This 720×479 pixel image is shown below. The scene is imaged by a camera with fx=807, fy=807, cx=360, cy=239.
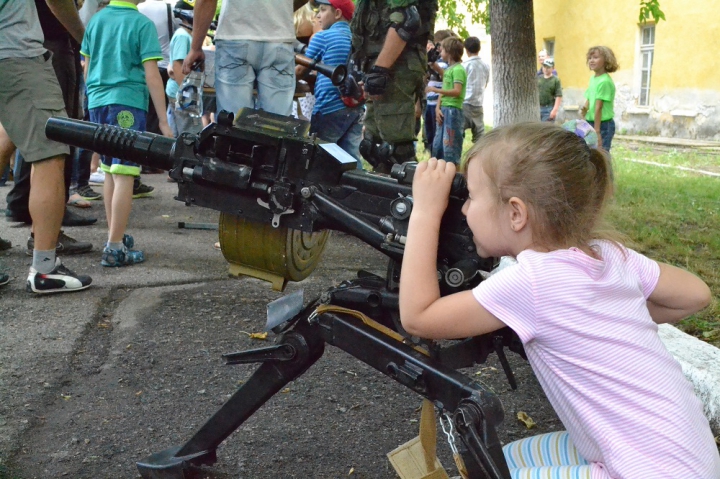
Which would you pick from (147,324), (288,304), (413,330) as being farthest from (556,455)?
(147,324)

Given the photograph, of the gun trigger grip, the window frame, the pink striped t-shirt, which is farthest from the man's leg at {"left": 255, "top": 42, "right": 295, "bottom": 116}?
the window frame

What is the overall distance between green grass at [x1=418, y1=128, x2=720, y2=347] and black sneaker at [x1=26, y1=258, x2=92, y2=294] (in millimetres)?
2758

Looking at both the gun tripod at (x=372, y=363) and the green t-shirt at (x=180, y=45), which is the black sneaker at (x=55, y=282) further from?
the green t-shirt at (x=180, y=45)

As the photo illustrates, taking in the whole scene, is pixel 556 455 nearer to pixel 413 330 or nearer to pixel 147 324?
pixel 413 330

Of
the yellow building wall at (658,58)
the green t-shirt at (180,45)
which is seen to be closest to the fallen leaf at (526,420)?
the green t-shirt at (180,45)

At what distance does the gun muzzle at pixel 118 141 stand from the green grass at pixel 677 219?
128 cm

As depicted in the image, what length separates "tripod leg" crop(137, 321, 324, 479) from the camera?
1992 millimetres

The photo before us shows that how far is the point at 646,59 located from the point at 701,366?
62.0 ft

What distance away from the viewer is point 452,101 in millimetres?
9727

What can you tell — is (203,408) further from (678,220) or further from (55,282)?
(678,220)

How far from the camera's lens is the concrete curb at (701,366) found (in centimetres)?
276

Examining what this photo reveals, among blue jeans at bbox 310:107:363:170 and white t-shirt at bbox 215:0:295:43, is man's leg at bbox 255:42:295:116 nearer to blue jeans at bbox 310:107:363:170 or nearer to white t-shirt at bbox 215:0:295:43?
white t-shirt at bbox 215:0:295:43

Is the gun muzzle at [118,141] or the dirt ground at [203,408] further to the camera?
the dirt ground at [203,408]

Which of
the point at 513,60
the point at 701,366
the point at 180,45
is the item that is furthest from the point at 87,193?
the point at 701,366
